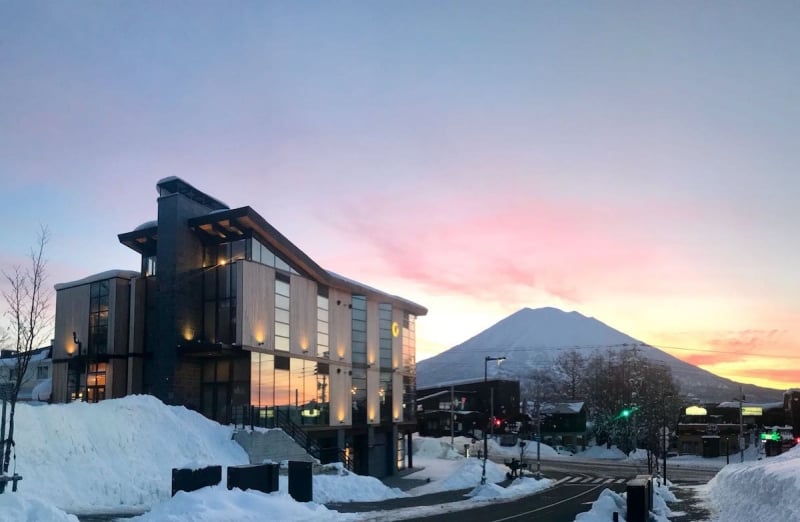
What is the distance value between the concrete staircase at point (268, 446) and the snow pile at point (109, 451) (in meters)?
0.53

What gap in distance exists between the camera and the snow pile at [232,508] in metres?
19.9

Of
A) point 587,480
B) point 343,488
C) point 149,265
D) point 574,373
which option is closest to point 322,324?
point 149,265

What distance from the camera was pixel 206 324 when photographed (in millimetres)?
42156

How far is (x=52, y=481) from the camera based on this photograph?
24.1m

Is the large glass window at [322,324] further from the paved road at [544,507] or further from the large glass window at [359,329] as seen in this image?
the paved road at [544,507]

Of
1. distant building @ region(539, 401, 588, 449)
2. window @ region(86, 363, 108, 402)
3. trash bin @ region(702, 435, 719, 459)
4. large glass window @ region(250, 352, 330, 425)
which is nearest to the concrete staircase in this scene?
large glass window @ region(250, 352, 330, 425)

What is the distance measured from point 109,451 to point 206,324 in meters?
14.5

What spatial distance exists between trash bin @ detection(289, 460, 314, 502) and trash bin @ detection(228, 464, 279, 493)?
0.97 meters

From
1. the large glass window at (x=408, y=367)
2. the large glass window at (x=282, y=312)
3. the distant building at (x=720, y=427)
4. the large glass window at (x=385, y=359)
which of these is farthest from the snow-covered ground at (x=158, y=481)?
the distant building at (x=720, y=427)

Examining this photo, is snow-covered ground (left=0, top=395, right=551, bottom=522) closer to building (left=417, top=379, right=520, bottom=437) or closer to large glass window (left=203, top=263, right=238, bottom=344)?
large glass window (left=203, top=263, right=238, bottom=344)

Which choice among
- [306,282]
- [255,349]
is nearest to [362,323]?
[306,282]

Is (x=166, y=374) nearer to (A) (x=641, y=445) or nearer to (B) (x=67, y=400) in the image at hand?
(B) (x=67, y=400)

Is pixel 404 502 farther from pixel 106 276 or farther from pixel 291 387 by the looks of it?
pixel 106 276

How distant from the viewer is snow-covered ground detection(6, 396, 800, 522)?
20.0 meters
